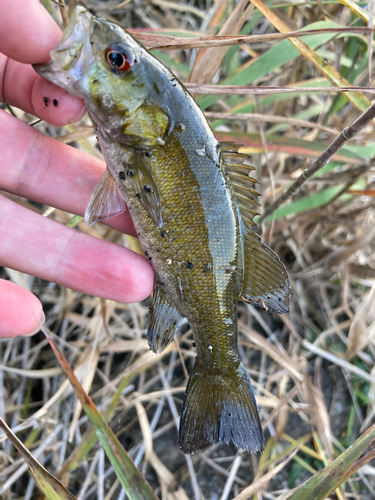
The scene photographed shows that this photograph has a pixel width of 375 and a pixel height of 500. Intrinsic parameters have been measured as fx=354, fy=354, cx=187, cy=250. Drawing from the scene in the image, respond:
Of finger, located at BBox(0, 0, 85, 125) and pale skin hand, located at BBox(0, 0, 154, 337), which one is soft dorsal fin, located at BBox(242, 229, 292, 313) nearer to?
pale skin hand, located at BBox(0, 0, 154, 337)

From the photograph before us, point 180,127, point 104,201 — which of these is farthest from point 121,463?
point 180,127

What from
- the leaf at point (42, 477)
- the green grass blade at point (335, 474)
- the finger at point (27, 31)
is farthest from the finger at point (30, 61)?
the green grass blade at point (335, 474)

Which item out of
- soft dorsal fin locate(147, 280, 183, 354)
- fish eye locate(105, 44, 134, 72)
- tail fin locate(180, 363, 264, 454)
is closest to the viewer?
fish eye locate(105, 44, 134, 72)

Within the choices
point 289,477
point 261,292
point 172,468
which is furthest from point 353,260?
point 172,468

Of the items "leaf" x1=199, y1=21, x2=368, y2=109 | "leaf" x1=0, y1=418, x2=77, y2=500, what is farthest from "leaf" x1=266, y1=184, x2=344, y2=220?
"leaf" x1=0, y1=418, x2=77, y2=500

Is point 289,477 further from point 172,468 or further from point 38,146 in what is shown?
point 38,146

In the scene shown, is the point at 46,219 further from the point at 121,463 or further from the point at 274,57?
the point at 274,57
